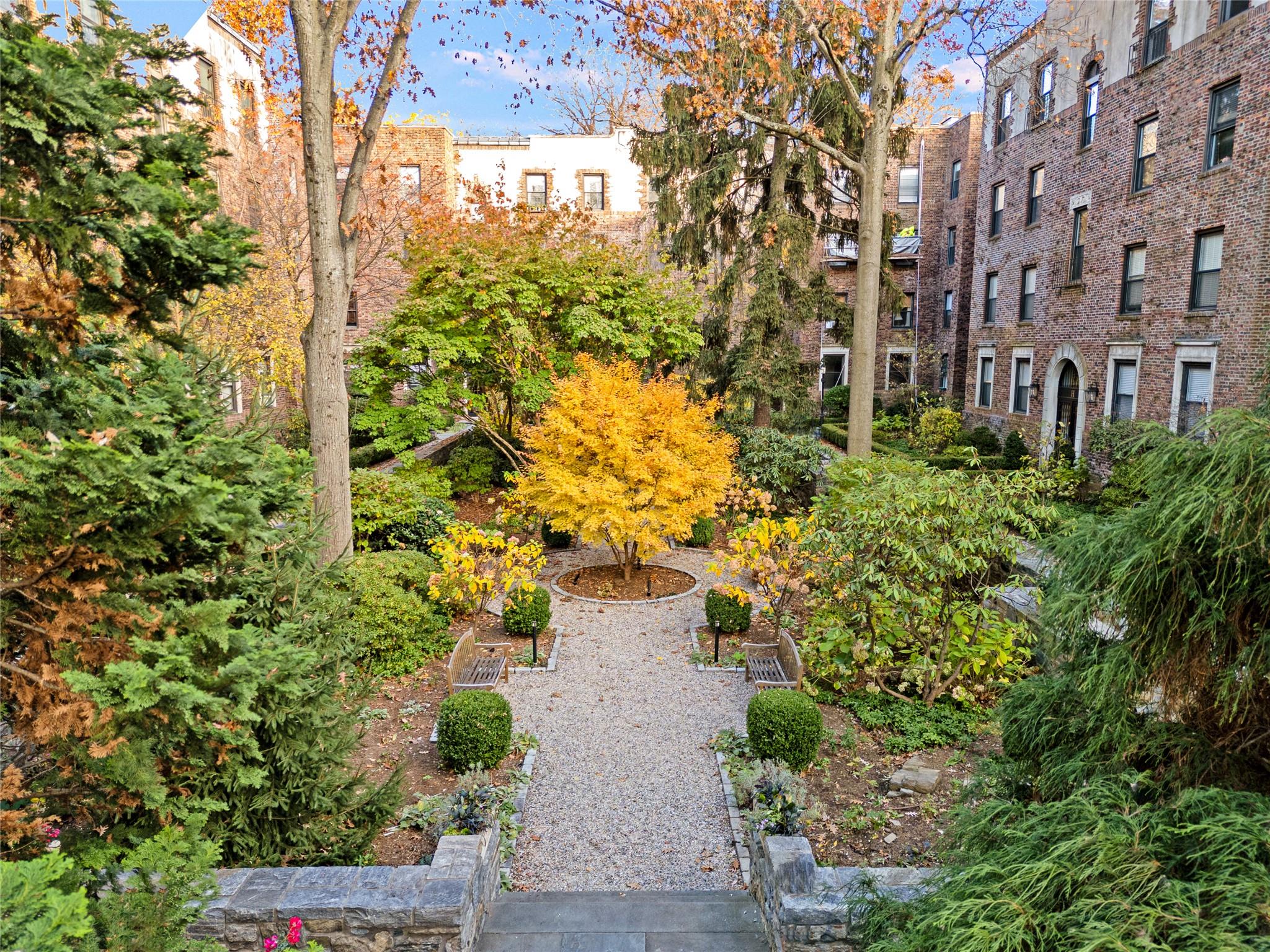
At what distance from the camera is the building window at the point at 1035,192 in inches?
869

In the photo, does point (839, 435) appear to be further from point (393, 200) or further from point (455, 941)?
point (455, 941)

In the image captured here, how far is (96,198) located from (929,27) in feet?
48.6

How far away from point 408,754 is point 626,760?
2264 millimetres

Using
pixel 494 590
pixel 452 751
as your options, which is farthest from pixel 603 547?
pixel 452 751

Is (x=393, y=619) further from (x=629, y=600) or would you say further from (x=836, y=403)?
(x=836, y=403)

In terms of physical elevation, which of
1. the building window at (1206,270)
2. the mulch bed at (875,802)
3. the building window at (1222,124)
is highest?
the building window at (1222,124)

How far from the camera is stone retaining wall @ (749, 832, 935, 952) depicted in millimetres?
4617

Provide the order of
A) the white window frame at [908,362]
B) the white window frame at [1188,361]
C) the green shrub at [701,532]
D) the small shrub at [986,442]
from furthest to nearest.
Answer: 1. the white window frame at [908,362]
2. the small shrub at [986,442]
3. the green shrub at [701,532]
4. the white window frame at [1188,361]

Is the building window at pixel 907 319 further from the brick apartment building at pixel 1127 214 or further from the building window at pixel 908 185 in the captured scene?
the brick apartment building at pixel 1127 214

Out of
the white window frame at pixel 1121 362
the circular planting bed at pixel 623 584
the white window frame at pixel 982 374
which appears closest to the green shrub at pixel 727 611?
the circular planting bed at pixel 623 584

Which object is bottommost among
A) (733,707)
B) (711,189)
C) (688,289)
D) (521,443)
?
(733,707)

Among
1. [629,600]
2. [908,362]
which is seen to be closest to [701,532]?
[629,600]

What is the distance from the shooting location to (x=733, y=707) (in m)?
9.34

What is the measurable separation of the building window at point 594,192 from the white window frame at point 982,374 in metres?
15.4
